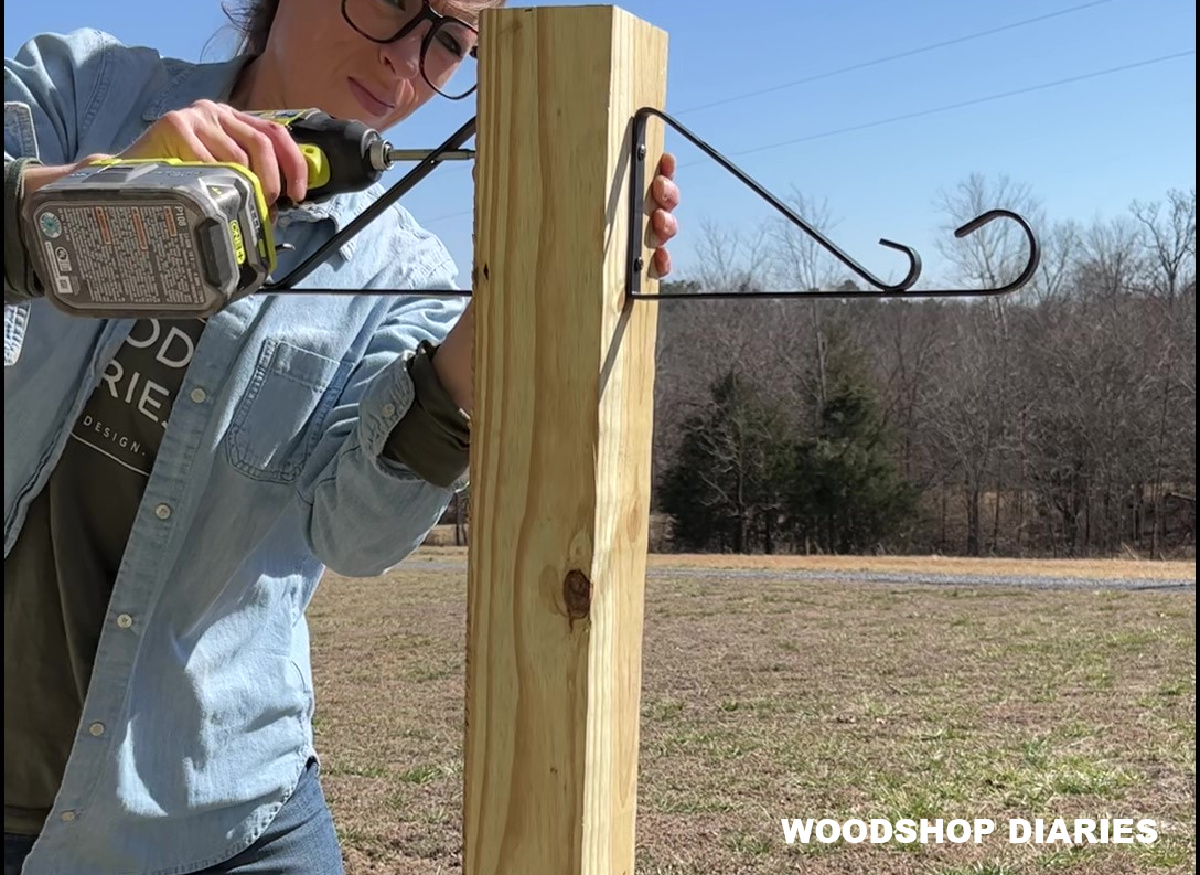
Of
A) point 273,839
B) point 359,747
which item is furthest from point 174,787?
point 359,747

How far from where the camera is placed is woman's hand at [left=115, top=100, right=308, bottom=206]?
1142 millimetres

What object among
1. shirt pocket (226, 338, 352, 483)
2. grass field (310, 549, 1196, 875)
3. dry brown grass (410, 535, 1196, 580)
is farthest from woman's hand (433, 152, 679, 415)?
dry brown grass (410, 535, 1196, 580)

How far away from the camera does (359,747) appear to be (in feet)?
22.6

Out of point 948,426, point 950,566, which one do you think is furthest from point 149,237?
point 948,426

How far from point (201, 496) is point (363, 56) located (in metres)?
0.64

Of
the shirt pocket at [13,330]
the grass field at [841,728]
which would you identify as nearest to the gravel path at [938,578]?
the grass field at [841,728]

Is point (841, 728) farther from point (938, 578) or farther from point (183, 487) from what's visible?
point (938, 578)

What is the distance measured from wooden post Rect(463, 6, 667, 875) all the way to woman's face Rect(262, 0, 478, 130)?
442 mm

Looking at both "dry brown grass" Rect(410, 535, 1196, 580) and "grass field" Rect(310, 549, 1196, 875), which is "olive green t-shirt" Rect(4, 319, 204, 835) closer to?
"grass field" Rect(310, 549, 1196, 875)

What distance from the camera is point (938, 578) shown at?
50.1 feet

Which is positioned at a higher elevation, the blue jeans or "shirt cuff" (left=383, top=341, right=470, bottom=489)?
"shirt cuff" (left=383, top=341, right=470, bottom=489)

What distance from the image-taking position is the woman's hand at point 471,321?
125 cm

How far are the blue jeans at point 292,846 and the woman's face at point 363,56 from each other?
39.6 inches

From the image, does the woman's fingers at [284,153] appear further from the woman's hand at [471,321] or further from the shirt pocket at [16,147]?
the shirt pocket at [16,147]
